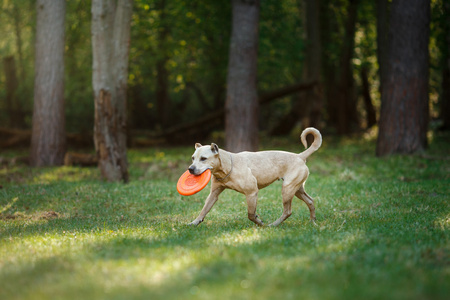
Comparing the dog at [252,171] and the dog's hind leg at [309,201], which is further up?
the dog at [252,171]

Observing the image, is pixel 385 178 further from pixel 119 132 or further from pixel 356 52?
pixel 356 52

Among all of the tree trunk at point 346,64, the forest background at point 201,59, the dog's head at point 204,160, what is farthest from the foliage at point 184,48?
the dog's head at point 204,160

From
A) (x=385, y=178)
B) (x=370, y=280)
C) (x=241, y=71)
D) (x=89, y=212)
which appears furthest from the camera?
(x=241, y=71)

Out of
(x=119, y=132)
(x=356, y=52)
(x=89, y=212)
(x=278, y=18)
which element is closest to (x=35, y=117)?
(x=119, y=132)

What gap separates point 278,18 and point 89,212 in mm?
14029

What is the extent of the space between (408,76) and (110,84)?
9065 mm

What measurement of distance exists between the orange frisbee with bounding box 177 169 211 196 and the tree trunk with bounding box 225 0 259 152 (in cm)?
768

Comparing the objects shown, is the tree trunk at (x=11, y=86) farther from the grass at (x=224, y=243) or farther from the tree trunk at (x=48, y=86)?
the grass at (x=224, y=243)

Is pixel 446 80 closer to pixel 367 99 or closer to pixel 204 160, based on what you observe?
pixel 367 99

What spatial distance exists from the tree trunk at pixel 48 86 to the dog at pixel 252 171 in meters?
9.31

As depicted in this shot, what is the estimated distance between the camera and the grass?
14.0 feet

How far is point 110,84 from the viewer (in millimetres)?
12305

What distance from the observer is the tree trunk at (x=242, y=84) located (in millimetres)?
14875

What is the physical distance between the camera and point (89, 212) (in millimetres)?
9047
